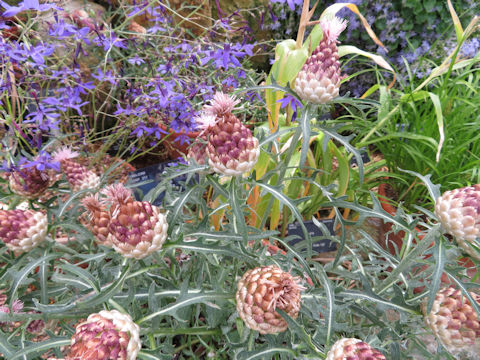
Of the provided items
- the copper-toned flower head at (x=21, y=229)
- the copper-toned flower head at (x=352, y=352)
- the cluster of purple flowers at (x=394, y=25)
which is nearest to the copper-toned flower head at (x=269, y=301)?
the copper-toned flower head at (x=352, y=352)

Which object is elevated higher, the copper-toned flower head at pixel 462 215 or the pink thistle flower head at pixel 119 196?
the copper-toned flower head at pixel 462 215

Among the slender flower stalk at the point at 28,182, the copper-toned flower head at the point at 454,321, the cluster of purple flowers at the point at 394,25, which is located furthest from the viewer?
the cluster of purple flowers at the point at 394,25

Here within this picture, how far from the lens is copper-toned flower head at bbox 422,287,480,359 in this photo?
49 cm

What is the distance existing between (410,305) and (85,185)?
66 cm

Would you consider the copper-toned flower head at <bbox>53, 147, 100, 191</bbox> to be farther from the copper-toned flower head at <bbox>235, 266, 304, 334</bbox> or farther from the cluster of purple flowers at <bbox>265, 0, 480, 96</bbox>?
the cluster of purple flowers at <bbox>265, 0, 480, 96</bbox>

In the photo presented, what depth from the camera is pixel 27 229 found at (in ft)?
1.83

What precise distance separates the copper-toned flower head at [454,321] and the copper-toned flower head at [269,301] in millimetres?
223

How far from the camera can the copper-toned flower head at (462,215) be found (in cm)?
45

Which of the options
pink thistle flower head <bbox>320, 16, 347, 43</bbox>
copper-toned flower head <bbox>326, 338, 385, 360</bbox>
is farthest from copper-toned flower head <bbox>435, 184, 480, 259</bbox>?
pink thistle flower head <bbox>320, 16, 347, 43</bbox>

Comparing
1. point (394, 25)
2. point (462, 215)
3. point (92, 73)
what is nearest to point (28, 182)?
point (92, 73)

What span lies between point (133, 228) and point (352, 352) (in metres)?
0.31

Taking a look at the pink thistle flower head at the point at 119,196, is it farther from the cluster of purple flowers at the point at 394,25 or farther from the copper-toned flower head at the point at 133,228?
the cluster of purple flowers at the point at 394,25

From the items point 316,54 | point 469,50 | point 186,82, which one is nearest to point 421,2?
point 469,50

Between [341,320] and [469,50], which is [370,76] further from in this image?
[341,320]
